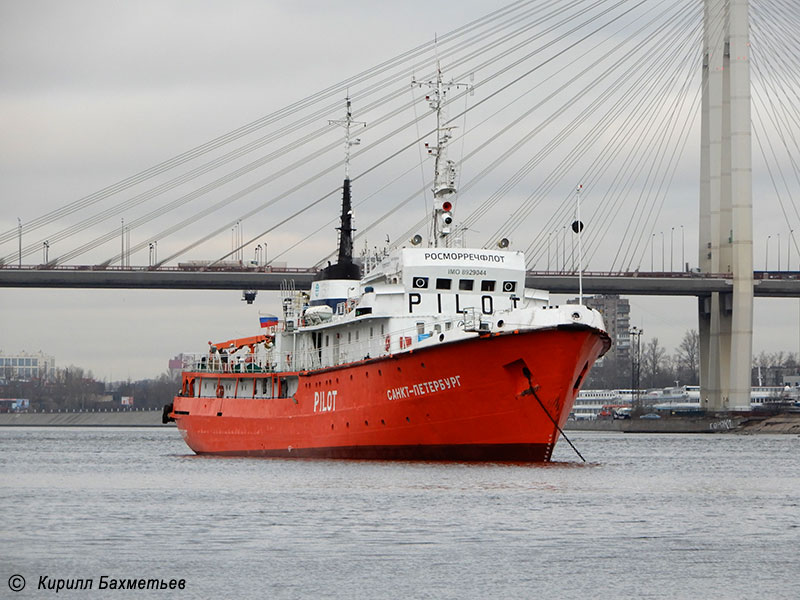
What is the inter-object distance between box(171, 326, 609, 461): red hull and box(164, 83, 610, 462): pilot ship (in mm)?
35

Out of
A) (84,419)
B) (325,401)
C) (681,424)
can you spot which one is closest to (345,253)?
(325,401)

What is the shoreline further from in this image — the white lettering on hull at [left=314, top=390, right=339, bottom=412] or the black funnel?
the white lettering on hull at [left=314, top=390, right=339, bottom=412]

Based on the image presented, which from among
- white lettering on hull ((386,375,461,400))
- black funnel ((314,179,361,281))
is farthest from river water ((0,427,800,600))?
black funnel ((314,179,361,281))

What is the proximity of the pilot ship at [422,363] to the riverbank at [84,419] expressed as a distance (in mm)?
102983

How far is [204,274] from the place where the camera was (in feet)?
296

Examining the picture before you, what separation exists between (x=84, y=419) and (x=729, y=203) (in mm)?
93623

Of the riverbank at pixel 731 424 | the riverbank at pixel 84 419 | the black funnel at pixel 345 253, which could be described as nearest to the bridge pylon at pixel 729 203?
the riverbank at pixel 731 424

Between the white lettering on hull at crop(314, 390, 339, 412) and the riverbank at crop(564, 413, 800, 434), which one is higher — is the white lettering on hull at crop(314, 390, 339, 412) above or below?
above

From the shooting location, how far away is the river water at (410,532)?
18578 mm

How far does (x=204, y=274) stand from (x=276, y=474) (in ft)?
184

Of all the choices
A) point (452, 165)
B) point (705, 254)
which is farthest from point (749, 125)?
point (452, 165)

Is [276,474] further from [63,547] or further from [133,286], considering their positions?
[133,286]

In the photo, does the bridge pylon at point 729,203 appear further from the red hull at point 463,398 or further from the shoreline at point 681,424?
the red hull at point 463,398

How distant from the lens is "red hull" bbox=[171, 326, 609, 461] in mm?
33844
